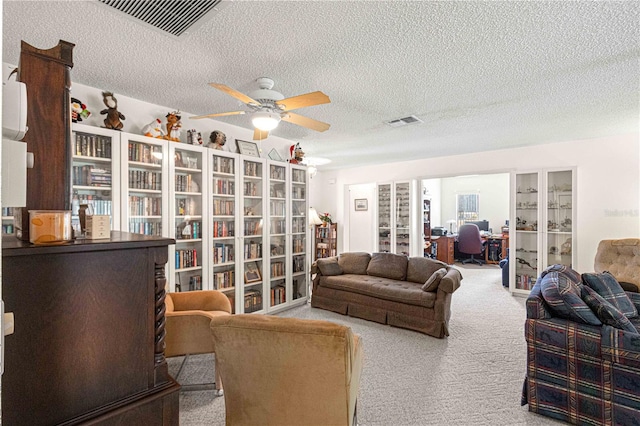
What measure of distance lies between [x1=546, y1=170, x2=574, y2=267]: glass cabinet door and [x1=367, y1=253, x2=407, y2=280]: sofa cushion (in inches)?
101

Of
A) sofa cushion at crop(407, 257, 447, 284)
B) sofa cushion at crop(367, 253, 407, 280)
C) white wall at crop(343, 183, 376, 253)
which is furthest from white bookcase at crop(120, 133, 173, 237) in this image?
white wall at crop(343, 183, 376, 253)

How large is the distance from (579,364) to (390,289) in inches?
79.4

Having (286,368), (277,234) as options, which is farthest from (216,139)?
(286,368)

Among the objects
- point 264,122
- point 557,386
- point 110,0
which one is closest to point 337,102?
point 264,122

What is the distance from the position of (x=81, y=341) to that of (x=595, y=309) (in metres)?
2.70

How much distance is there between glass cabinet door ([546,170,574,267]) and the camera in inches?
201

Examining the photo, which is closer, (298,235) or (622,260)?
(622,260)

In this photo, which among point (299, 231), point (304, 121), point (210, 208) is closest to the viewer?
point (304, 121)

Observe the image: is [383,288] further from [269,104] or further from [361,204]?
[361,204]

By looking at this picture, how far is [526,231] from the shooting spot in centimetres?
545

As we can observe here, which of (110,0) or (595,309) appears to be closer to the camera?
(110,0)

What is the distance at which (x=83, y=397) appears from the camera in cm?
98

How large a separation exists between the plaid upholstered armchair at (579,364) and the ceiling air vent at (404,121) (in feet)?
7.24

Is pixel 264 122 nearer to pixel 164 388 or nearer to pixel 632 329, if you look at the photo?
pixel 164 388
